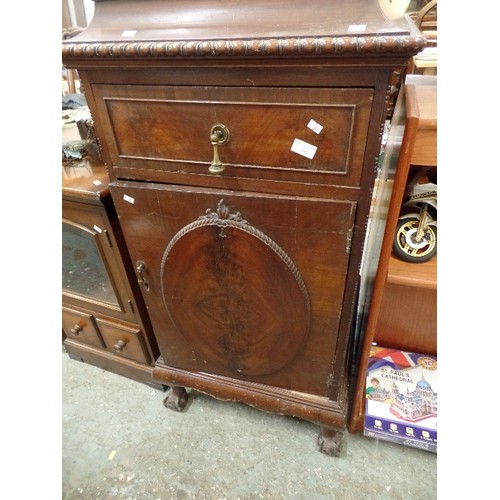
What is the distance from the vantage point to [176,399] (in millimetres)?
1186

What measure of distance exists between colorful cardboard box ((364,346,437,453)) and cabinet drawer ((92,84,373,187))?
2.34 ft

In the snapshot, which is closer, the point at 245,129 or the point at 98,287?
the point at 245,129

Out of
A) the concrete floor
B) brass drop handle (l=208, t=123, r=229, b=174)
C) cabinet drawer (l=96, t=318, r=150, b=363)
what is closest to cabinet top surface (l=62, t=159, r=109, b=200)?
brass drop handle (l=208, t=123, r=229, b=174)

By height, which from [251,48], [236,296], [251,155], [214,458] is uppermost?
[251,48]

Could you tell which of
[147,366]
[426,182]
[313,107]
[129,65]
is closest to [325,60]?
[313,107]

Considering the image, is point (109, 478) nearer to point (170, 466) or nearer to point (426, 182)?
point (170, 466)

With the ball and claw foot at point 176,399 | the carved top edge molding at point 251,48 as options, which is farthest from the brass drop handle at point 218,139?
the ball and claw foot at point 176,399

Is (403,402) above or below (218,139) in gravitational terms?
below

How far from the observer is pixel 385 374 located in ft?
3.61

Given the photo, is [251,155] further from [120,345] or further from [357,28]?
[120,345]

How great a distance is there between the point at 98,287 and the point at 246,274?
23.1 inches

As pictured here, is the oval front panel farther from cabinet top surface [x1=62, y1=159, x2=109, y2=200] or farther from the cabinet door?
cabinet top surface [x1=62, y1=159, x2=109, y2=200]

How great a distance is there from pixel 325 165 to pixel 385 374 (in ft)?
2.52

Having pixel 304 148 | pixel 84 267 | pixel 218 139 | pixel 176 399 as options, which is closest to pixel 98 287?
pixel 84 267
